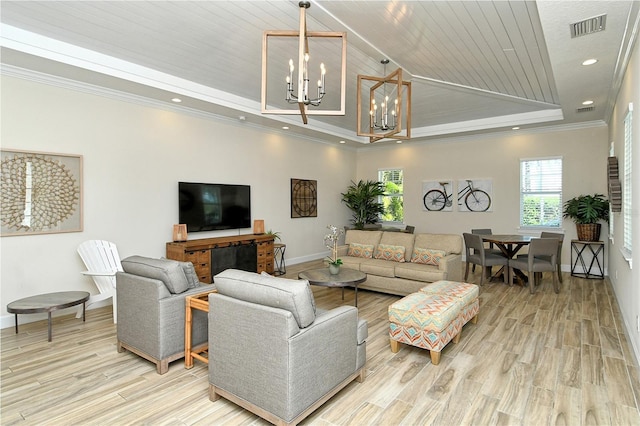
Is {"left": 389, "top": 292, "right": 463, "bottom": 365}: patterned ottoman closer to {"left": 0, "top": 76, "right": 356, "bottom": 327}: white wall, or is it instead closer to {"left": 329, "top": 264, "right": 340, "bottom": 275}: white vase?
{"left": 329, "top": 264, "right": 340, "bottom": 275}: white vase

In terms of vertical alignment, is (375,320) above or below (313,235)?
below

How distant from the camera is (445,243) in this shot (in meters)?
5.40

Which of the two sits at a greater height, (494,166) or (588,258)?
(494,166)

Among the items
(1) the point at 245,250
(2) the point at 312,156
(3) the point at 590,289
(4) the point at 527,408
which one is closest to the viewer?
(4) the point at 527,408

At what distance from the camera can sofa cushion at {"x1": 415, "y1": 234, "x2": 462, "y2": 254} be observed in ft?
17.6

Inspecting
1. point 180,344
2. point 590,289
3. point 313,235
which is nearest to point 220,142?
point 313,235

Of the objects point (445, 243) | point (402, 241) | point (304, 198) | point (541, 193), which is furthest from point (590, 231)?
point (304, 198)

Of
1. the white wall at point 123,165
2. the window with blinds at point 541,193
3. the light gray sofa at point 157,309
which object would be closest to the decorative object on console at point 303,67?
the white wall at point 123,165

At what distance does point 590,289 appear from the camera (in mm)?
5594

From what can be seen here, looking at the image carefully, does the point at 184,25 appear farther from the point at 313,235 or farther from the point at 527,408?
the point at 313,235

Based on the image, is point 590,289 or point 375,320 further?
point 590,289

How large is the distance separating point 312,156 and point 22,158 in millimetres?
5390

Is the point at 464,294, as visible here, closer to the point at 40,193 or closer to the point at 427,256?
the point at 427,256

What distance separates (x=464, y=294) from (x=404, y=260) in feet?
6.23
